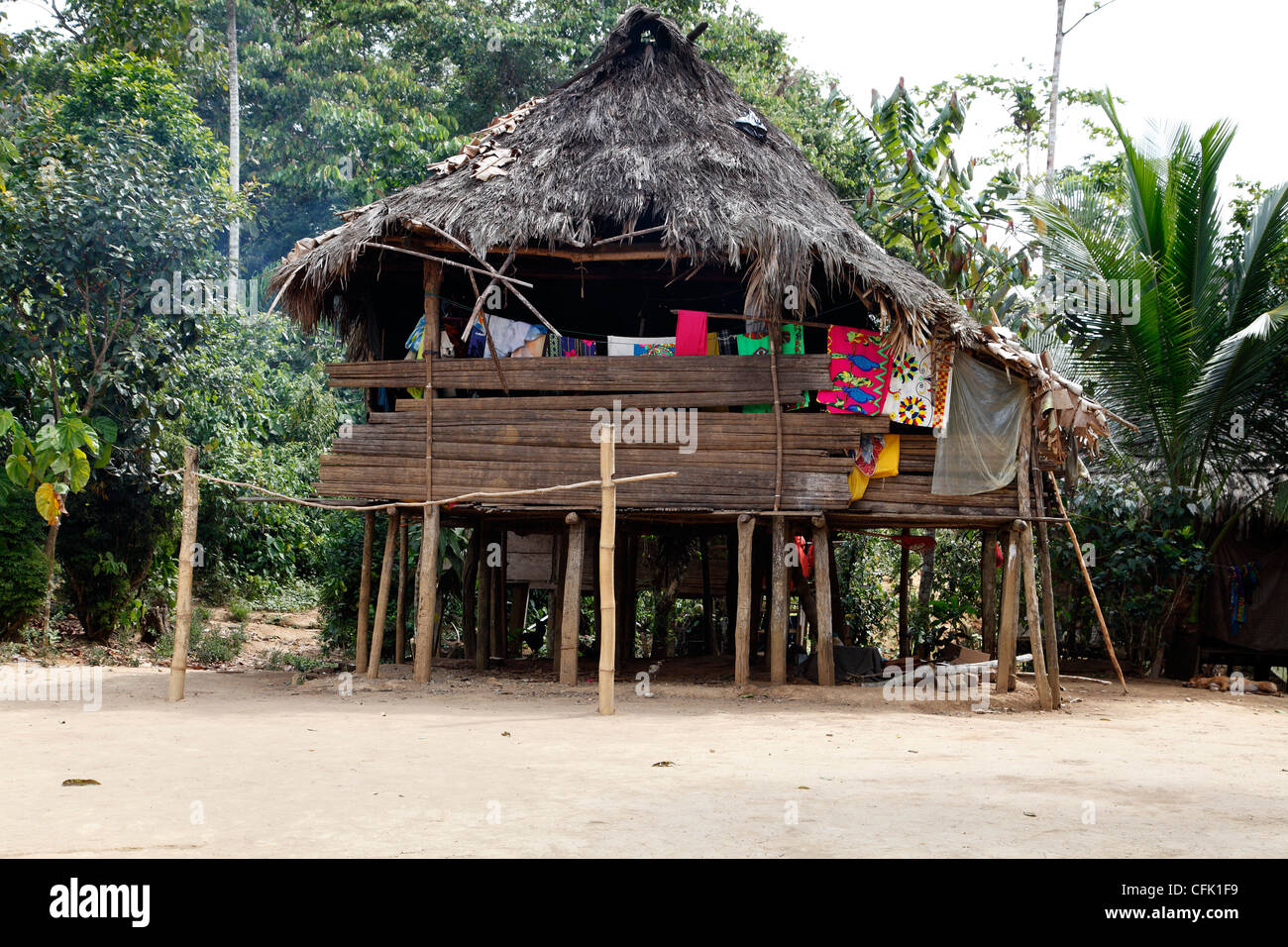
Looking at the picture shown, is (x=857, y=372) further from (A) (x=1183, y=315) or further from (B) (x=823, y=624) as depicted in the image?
(A) (x=1183, y=315)

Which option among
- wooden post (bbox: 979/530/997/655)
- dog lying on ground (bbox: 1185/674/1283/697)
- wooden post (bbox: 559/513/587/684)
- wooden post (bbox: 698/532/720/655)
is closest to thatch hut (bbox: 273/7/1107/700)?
wooden post (bbox: 559/513/587/684)

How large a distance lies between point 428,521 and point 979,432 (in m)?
5.48

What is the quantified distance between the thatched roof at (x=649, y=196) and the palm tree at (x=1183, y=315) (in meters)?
3.46

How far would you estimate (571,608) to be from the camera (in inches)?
431

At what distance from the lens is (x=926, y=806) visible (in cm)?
541

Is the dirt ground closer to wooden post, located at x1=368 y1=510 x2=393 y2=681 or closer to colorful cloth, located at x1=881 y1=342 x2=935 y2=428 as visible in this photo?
wooden post, located at x1=368 y1=510 x2=393 y2=681

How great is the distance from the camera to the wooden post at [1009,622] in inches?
428

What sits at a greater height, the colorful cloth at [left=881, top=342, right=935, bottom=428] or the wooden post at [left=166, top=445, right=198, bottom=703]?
the colorful cloth at [left=881, top=342, right=935, bottom=428]

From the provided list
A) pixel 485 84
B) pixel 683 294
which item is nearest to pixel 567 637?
pixel 683 294

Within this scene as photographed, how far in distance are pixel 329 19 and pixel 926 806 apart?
28.3m

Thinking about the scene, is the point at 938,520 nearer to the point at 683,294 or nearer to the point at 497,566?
the point at 683,294

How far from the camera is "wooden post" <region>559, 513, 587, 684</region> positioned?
1090 cm

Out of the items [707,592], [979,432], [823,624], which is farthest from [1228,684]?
[707,592]

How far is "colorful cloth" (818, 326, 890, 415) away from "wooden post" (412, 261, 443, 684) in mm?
3885
